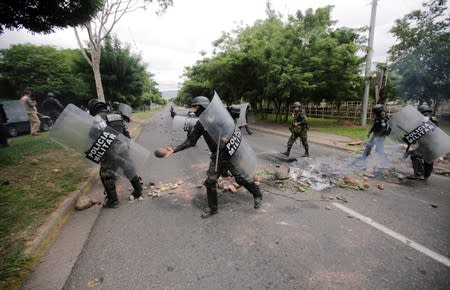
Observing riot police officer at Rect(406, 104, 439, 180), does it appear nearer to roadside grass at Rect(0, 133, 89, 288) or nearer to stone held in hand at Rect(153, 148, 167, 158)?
stone held in hand at Rect(153, 148, 167, 158)

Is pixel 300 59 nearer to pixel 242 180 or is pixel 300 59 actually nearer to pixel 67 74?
pixel 242 180

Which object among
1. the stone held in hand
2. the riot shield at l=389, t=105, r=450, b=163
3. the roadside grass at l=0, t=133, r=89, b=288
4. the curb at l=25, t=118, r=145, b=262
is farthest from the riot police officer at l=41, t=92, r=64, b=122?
the riot shield at l=389, t=105, r=450, b=163

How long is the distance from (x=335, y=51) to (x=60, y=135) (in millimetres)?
13316

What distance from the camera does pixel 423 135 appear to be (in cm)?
412

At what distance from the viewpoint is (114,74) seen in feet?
47.9

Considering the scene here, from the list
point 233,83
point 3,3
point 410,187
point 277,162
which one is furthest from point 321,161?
point 233,83

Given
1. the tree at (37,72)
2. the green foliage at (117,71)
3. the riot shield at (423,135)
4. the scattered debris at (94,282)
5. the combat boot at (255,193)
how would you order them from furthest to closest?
the tree at (37,72)
the green foliage at (117,71)
the riot shield at (423,135)
the combat boot at (255,193)
the scattered debris at (94,282)

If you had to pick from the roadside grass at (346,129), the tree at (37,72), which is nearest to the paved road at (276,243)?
the roadside grass at (346,129)

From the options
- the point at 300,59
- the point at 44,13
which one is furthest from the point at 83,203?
the point at 300,59

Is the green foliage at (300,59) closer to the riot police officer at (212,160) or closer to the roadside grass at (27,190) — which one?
the riot police officer at (212,160)

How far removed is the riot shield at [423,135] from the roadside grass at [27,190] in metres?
6.31

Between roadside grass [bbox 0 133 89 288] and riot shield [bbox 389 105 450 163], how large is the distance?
631 cm

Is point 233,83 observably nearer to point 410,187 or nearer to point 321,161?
point 321,161

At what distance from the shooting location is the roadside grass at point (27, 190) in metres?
2.13
